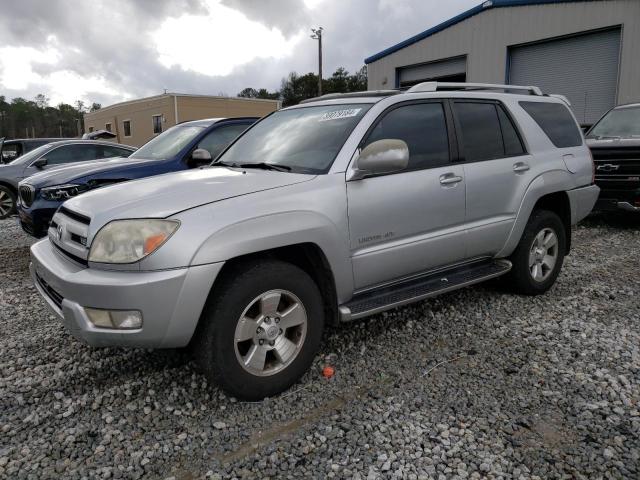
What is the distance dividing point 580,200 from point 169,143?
Answer: 4901 millimetres

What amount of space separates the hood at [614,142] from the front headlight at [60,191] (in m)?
7.75

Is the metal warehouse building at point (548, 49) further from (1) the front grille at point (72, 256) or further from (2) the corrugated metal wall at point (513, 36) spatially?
(1) the front grille at point (72, 256)

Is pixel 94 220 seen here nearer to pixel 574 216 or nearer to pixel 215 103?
pixel 574 216

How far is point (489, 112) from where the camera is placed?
13.8 feet

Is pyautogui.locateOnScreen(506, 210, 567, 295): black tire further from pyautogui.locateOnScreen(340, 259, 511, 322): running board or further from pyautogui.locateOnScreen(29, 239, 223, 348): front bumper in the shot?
pyautogui.locateOnScreen(29, 239, 223, 348): front bumper

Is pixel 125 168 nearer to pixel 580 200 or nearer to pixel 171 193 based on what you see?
pixel 171 193

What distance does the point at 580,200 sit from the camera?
481cm

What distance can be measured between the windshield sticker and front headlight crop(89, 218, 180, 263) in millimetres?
1523

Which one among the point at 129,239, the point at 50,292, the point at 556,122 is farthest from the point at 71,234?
the point at 556,122

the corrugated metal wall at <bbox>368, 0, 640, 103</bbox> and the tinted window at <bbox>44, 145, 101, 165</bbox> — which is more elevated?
the corrugated metal wall at <bbox>368, 0, 640, 103</bbox>

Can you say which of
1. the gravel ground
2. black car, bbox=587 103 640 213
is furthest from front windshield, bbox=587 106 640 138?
the gravel ground

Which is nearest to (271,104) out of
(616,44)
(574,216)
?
(616,44)

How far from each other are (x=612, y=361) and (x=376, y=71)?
770 inches

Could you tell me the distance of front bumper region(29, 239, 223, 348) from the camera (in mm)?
2459
